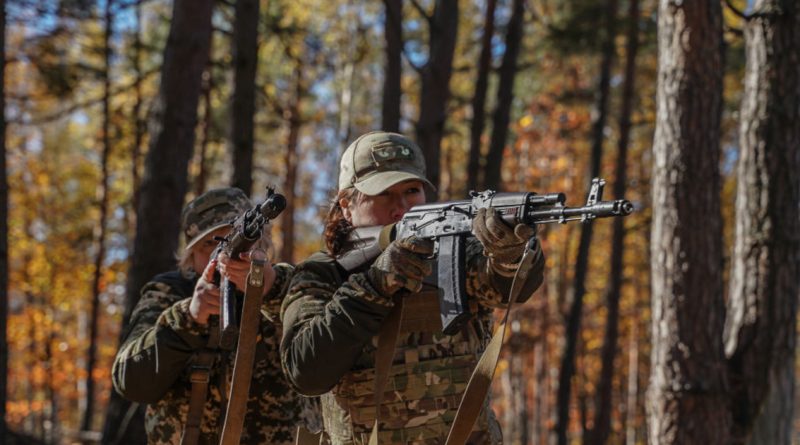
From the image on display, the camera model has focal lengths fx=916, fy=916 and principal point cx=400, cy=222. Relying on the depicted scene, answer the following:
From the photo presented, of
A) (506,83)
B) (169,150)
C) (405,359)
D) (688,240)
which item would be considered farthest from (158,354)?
(506,83)

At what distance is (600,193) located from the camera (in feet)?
9.94

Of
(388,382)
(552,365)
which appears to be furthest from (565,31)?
(552,365)

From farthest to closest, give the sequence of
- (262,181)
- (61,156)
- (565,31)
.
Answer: (61,156) < (262,181) < (565,31)

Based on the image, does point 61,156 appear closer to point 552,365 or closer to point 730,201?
point 552,365

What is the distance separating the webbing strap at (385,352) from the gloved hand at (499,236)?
0.36 metres

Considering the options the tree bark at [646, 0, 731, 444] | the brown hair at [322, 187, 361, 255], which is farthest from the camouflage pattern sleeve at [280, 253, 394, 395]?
the tree bark at [646, 0, 731, 444]

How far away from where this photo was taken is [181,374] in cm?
420

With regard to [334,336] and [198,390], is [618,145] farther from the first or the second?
[334,336]

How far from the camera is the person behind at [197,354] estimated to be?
3.91 meters

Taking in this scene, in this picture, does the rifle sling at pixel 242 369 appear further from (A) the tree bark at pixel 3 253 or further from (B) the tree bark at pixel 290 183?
(B) the tree bark at pixel 290 183

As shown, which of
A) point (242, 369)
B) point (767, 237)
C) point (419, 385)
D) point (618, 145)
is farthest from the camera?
point (618, 145)

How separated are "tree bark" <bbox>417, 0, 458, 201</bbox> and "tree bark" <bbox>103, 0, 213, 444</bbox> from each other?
3.41m

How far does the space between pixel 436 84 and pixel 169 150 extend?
13.3 feet

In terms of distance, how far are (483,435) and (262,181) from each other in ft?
94.2
